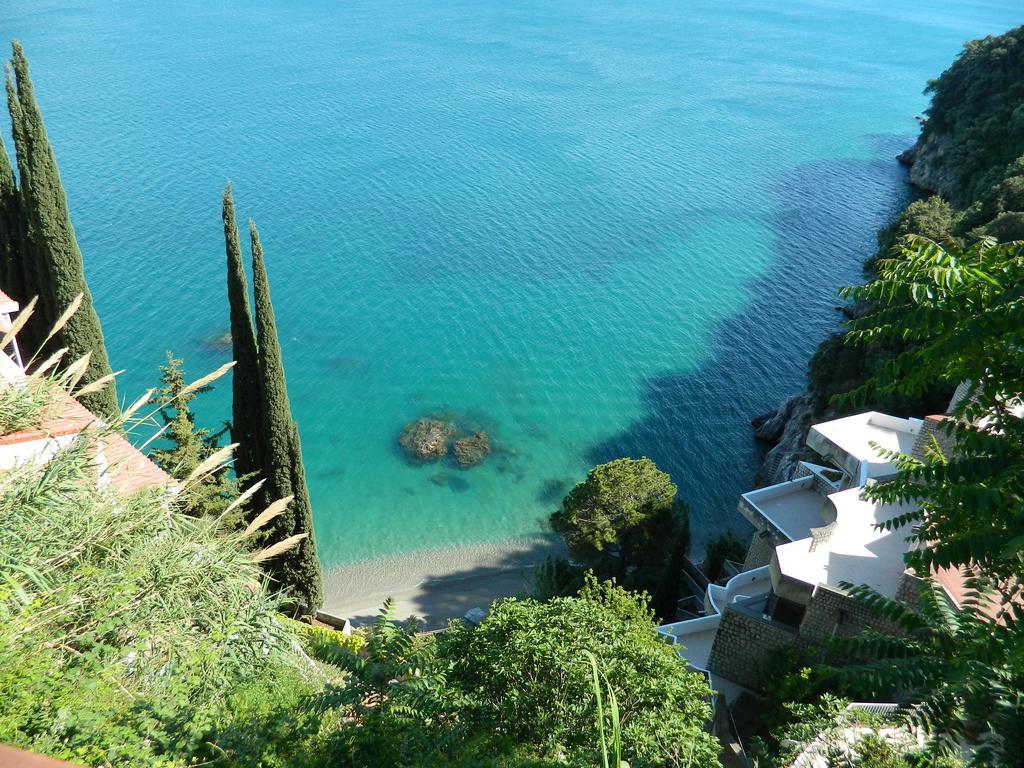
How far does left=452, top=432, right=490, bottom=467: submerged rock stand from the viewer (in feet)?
109

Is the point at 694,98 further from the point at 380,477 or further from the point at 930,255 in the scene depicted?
the point at 930,255

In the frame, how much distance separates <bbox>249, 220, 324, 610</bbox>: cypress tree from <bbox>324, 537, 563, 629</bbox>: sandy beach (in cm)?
620

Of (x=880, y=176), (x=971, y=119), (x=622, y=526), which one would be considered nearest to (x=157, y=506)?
(x=622, y=526)

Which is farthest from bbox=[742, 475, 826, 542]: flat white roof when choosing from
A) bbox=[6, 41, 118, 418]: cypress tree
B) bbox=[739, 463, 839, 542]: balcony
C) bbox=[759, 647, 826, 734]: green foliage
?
bbox=[6, 41, 118, 418]: cypress tree

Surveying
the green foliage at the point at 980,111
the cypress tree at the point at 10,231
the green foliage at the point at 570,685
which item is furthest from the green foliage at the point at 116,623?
the green foliage at the point at 980,111

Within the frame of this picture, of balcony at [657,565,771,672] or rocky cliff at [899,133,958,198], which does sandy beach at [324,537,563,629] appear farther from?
rocky cliff at [899,133,958,198]

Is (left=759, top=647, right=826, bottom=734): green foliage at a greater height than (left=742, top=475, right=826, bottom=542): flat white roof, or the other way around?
(left=759, top=647, right=826, bottom=734): green foliage

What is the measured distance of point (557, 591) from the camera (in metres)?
23.0

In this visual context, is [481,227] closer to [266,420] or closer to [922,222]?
[922,222]

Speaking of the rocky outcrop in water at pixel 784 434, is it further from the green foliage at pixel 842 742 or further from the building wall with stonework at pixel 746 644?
the green foliage at pixel 842 742

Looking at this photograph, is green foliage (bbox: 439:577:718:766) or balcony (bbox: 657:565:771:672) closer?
green foliage (bbox: 439:577:718:766)

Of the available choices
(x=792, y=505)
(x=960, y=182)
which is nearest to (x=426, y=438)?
(x=792, y=505)

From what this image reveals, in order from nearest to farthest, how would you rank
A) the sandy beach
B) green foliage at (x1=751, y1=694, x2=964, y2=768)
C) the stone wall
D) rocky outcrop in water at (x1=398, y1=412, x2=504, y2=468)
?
green foliage at (x1=751, y1=694, x2=964, y2=768) → the stone wall → the sandy beach → rocky outcrop in water at (x1=398, y1=412, x2=504, y2=468)

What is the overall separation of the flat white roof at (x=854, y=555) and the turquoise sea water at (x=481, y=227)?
1337cm
